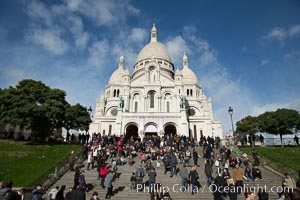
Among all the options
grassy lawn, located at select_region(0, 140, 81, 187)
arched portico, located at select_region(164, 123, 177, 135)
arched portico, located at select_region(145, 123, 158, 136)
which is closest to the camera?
grassy lawn, located at select_region(0, 140, 81, 187)

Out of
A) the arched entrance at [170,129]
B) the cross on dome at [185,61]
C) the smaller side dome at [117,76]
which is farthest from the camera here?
the cross on dome at [185,61]

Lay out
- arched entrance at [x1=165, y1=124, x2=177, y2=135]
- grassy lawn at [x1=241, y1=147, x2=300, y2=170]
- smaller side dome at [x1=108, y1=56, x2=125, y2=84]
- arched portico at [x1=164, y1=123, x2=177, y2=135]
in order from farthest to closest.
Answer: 1. smaller side dome at [x1=108, y1=56, x2=125, y2=84]
2. arched entrance at [x1=165, y1=124, x2=177, y2=135]
3. arched portico at [x1=164, y1=123, x2=177, y2=135]
4. grassy lawn at [x1=241, y1=147, x2=300, y2=170]

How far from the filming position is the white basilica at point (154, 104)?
35.3 metres

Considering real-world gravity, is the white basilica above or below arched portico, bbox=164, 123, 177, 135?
above

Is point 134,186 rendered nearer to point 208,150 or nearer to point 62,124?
point 208,150

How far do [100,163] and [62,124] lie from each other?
731 inches

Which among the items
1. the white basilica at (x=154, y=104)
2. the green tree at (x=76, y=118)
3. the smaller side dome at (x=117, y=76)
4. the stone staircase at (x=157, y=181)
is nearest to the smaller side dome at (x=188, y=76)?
the white basilica at (x=154, y=104)

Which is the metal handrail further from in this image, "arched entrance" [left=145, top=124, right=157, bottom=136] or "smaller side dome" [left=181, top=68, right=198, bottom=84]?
"smaller side dome" [left=181, top=68, right=198, bottom=84]

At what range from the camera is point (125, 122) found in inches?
1391

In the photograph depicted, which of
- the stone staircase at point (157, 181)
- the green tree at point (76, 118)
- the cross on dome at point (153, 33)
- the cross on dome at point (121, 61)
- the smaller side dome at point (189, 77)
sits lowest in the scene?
the stone staircase at point (157, 181)

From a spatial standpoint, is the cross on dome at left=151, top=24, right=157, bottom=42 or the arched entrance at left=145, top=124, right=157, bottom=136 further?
the cross on dome at left=151, top=24, right=157, bottom=42

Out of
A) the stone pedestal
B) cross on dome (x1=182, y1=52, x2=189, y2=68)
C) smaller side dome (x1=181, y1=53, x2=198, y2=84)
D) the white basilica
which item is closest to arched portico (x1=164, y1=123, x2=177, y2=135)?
the white basilica

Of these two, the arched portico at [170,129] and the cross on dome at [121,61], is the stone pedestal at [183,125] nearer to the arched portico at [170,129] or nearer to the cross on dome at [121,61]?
the arched portico at [170,129]

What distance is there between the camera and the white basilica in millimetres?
35281
